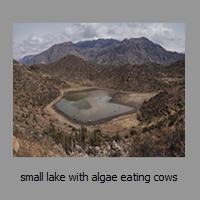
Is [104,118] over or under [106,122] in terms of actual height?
over

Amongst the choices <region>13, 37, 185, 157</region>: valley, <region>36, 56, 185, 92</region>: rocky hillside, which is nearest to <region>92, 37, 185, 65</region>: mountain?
Answer: <region>36, 56, 185, 92</region>: rocky hillside

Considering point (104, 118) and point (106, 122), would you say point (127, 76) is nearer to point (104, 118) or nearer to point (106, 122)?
point (104, 118)

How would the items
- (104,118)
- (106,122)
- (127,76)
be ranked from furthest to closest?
(127,76)
(104,118)
(106,122)

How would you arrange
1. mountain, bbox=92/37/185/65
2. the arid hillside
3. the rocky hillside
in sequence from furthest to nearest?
mountain, bbox=92/37/185/65, the rocky hillside, the arid hillside

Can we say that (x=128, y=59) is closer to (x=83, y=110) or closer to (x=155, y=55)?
(x=155, y=55)

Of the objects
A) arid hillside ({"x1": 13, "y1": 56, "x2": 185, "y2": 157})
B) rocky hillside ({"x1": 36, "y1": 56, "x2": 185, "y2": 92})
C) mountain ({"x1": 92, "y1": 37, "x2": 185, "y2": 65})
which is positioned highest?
mountain ({"x1": 92, "y1": 37, "x2": 185, "y2": 65})

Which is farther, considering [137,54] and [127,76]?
[137,54]

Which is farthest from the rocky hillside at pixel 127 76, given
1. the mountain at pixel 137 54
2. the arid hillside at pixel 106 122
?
the mountain at pixel 137 54

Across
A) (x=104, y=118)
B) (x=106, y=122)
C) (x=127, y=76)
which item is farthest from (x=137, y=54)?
(x=106, y=122)

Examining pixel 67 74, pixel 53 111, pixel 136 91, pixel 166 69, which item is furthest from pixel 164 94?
pixel 67 74

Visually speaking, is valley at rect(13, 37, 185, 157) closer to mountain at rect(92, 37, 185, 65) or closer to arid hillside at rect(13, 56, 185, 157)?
arid hillside at rect(13, 56, 185, 157)
